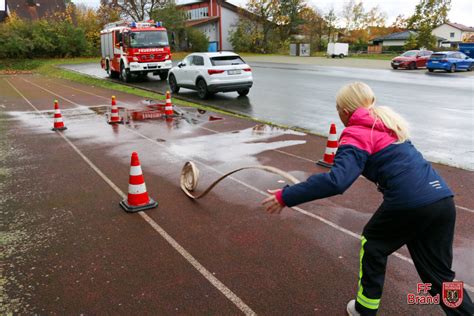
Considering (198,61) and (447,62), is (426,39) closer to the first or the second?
(447,62)

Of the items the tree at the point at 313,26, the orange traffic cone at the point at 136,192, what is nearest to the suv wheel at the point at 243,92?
the orange traffic cone at the point at 136,192

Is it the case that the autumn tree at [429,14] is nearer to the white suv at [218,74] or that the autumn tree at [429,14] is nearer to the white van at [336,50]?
the white van at [336,50]

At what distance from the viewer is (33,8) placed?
64.4 m

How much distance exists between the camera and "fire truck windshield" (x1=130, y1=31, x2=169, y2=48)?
21.4 meters

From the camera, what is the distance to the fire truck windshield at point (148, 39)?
2144cm

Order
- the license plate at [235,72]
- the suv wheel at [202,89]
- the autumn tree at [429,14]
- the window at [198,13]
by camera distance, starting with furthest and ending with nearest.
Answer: the window at [198,13], the autumn tree at [429,14], the suv wheel at [202,89], the license plate at [235,72]

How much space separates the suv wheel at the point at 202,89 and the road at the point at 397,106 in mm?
267

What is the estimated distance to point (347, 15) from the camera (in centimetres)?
8475

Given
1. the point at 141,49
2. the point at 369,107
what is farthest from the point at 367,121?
the point at 141,49

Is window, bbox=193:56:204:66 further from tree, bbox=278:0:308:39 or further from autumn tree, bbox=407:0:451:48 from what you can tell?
autumn tree, bbox=407:0:451:48

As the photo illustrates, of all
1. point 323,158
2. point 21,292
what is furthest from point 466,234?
point 21,292

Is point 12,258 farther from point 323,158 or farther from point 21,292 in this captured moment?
point 323,158

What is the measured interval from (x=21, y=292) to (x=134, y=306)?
1.07 m

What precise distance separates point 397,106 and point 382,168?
12016mm
